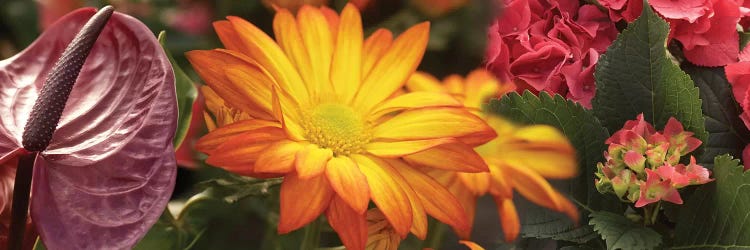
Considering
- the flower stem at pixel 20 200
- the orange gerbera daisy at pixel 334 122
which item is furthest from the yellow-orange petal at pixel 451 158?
the flower stem at pixel 20 200

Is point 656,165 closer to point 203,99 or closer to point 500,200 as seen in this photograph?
point 500,200

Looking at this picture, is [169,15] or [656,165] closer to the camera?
[656,165]

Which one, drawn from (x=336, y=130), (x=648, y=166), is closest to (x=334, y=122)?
(x=336, y=130)

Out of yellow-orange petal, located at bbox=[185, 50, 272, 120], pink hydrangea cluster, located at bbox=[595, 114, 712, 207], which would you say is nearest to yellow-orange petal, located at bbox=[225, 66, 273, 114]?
yellow-orange petal, located at bbox=[185, 50, 272, 120]

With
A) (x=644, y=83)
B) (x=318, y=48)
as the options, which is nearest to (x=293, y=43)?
(x=318, y=48)

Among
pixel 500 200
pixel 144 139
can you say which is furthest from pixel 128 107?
pixel 500 200

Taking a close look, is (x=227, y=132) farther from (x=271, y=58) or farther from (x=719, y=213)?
(x=719, y=213)

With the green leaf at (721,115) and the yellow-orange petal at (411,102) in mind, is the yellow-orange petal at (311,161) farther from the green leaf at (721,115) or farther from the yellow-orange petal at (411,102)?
the green leaf at (721,115)
